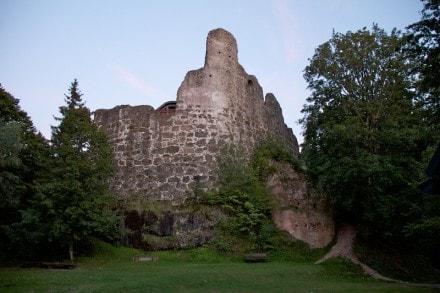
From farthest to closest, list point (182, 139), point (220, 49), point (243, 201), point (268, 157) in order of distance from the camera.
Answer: point (220, 49)
point (268, 157)
point (182, 139)
point (243, 201)

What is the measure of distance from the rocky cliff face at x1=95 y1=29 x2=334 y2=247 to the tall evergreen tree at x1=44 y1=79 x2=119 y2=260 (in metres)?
2.57

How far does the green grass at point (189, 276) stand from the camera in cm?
1080

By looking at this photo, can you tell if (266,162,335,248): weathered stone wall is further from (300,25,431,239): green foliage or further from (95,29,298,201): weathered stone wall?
(95,29,298,201): weathered stone wall

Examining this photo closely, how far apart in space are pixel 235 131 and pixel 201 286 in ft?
37.1

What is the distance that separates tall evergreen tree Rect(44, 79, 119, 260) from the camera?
15.3m

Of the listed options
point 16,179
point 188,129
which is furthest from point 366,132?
point 16,179

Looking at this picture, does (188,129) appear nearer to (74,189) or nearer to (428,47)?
(74,189)

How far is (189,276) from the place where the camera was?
39.7 ft

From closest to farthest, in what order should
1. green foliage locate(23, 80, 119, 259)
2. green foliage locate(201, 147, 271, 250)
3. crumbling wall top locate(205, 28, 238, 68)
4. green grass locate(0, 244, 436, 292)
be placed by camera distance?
green grass locate(0, 244, 436, 292) < green foliage locate(23, 80, 119, 259) < green foliage locate(201, 147, 271, 250) < crumbling wall top locate(205, 28, 238, 68)

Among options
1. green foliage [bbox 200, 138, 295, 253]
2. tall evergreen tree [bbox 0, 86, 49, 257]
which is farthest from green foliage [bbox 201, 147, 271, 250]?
tall evergreen tree [bbox 0, 86, 49, 257]

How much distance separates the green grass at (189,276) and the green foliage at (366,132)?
3.11 metres

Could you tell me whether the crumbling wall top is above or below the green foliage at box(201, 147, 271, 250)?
above

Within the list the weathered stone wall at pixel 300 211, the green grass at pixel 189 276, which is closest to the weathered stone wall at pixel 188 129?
the weathered stone wall at pixel 300 211

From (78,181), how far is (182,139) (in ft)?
20.0
